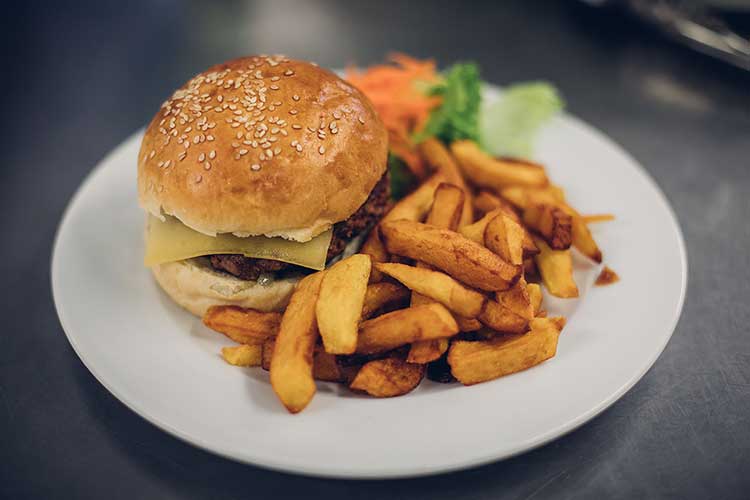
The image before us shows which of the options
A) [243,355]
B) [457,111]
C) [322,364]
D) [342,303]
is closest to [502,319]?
[342,303]

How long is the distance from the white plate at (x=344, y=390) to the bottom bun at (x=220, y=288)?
17cm

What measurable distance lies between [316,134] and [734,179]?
120 inches

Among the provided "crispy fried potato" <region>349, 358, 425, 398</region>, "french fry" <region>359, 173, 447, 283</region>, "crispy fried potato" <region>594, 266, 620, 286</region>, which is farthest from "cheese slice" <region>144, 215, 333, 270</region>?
"crispy fried potato" <region>594, 266, 620, 286</region>

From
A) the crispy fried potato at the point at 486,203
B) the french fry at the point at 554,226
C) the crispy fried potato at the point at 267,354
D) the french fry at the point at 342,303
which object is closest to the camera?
the french fry at the point at 342,303

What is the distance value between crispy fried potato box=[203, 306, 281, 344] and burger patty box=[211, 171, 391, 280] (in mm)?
212

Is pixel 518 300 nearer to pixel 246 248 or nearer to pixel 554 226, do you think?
pixel 554 226

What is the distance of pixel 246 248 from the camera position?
3.01 m

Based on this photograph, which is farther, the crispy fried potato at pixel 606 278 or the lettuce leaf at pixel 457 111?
the lettuce leaf at pixel 457 111

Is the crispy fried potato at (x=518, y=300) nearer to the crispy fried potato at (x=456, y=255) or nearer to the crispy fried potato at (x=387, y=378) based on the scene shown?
the crispy fried potato at (x=456, y=255)

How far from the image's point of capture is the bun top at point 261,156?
114 inches

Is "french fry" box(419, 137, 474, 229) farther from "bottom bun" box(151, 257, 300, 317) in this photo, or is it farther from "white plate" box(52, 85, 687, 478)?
"bottom bun" box(151, 257, 300, 317)

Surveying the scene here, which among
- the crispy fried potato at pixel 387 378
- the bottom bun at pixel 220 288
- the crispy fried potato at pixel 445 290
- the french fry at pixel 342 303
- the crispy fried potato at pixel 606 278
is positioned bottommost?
the bottom bun at pixel 220 288

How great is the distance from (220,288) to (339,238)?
58 centimetres

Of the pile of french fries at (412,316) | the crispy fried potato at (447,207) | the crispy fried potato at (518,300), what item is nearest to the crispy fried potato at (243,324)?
the pile of french fries at (412,316)
